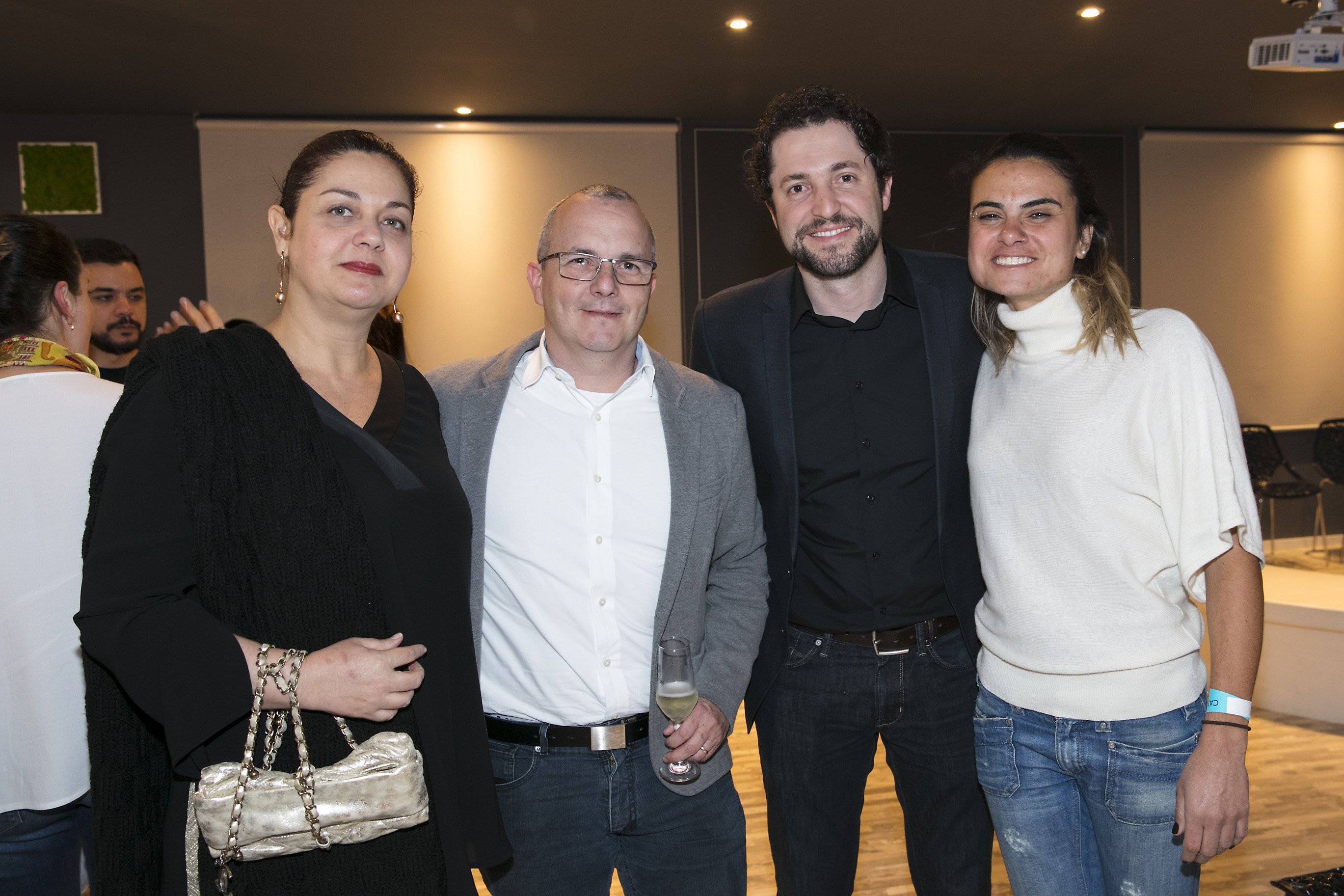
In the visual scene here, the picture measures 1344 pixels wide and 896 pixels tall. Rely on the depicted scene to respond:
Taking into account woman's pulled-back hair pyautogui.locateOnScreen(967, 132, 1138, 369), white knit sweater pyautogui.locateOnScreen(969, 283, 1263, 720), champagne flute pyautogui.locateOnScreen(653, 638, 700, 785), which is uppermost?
woman's pulled-back hair pyautogui.locateOnScreen(967, 132, 1138, 369)

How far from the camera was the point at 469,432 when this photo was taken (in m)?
2.01

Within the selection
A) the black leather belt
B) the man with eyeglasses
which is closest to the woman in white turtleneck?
the man with eyeglasses

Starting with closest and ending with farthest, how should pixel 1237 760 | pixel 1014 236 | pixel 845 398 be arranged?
pixel 1237 760, pixel 1014 236, pixel 845 398

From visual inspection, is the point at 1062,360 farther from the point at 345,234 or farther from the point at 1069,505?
the point at 345,234

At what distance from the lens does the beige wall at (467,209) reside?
7.37m

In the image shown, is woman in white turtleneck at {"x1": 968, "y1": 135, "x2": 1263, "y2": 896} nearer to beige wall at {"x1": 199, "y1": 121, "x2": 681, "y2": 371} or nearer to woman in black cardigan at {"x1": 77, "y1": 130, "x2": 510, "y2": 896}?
woman in black cardigan at {"x1": 77, "y1": 130, "x2": 510, "y2": 896}

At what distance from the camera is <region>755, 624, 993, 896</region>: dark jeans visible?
2213mm

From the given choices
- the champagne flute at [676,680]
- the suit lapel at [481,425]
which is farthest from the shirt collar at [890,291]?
the champagne flute at [676,680]

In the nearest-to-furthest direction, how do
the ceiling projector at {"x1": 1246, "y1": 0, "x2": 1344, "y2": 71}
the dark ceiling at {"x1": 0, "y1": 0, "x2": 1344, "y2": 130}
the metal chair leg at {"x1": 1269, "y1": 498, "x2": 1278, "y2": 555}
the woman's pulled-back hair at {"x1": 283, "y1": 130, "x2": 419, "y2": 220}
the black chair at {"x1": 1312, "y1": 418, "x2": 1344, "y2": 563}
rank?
1. the woman's pulled-back hair at {"x1": 283, "y1": 130, "x2": 419, "y2": 220}
2. the ceiling projector at {"x1": 1246, "y1": 0, "x2": 1344, "y2": 71}
3. the dark ceiling at {"x1": 0, "y1": 0, "x2": 1344, "y2": 130}
4. the black chair at {"x1": 1312, "y1": 418, "x2": 1344, "y2": 563}
5. the metal chair leg at {"x1": 1269, "y1": 498, "x2": 1278, "y2": 555}

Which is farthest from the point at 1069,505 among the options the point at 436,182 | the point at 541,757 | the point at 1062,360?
the point at 436,182

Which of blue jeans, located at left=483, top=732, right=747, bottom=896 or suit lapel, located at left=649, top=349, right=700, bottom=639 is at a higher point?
suit lapel, located at left=649, top=349, right=700, bottom=639

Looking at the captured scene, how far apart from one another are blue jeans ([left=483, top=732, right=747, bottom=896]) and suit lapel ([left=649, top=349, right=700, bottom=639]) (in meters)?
0.29

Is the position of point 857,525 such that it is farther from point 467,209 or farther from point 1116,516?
point 467,209

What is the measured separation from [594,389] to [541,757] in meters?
0.81
